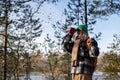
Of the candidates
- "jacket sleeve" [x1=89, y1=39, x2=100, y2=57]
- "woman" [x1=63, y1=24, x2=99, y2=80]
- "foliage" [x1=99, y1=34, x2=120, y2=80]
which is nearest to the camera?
"jacket sleeve" [x1=89, y1=39, x2=100, y2=57]

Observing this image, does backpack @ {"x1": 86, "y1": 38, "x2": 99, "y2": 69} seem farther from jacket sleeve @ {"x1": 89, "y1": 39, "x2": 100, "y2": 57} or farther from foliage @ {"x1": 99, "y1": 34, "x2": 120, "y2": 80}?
foliage @ {"x1": 99, "y1": 34, "x2": 120, "y2": 80}

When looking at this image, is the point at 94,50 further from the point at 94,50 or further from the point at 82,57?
the point at 82,57


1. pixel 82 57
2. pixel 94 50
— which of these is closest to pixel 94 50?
pixel 94 50

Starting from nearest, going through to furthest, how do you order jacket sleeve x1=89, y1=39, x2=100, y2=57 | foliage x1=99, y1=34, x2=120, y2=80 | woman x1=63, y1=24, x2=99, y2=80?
jacket sleeve x1=89, y1=39, x2=100, y2=57 < woman x1=63, y1=24, x2=99, y2=80 < foliage x1=99, y1=34, x2=120, y2=80

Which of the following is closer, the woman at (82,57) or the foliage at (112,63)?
the woman at (82,57)

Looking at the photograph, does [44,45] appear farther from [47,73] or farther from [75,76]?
[75,76]

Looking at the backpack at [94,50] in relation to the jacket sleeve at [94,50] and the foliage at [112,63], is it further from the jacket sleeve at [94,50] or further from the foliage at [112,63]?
the foliage at [112,63]

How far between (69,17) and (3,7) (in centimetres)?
577

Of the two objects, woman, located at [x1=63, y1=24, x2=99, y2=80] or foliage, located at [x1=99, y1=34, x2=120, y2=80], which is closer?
woman, located at [x1=63, y1=24, x2=99, y2=80]

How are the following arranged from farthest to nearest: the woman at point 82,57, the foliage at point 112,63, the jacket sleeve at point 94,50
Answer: the foliage at point 112,63 < the woman at point 82,57 < the jacket sleeve at point 94,50

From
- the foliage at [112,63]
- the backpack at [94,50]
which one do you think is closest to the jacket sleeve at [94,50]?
the backpack at [94,50]

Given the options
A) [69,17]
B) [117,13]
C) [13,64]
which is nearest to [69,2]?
[69,17]

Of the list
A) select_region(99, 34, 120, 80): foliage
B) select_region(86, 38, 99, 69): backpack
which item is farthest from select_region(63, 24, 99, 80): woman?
select_region(99, 34, 120, 80): foliage

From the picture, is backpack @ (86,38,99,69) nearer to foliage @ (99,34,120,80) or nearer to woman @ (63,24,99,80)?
woman @ (63,24,99,80)
